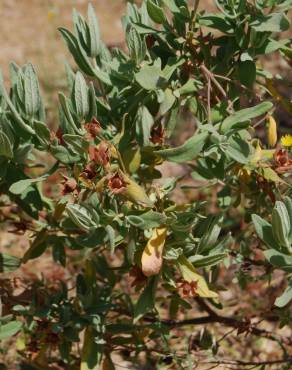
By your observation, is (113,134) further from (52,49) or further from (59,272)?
(52,49)

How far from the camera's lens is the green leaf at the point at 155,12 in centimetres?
183

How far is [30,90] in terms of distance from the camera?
1821 millimetres

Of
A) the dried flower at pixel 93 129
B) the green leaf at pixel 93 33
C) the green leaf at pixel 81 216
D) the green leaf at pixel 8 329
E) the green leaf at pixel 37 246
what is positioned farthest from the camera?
the green leaf at pixel 37 246

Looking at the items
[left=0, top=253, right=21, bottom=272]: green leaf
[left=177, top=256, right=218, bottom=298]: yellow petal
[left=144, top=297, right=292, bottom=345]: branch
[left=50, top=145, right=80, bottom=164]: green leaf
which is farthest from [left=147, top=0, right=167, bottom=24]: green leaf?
[left=144, top=297, right=292, bottom=345]: branch

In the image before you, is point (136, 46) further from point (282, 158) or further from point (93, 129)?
point (282, 158)

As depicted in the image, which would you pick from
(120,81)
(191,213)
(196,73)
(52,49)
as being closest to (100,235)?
(191,213)

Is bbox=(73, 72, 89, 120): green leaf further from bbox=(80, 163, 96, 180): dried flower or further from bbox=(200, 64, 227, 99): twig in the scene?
bbox=(200, 64, 227, 99): twig

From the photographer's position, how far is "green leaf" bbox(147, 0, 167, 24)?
1.83m

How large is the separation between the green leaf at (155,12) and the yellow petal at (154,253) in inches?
23.2

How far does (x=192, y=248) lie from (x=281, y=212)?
1.16 feet

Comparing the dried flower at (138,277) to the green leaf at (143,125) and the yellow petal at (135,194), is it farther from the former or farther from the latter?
the green leaf at (143,125)

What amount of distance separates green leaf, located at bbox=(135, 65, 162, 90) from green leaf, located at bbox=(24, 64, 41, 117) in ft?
0.92

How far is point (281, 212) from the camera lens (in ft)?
5.47

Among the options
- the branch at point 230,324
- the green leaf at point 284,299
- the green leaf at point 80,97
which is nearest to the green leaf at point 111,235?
the green leaf at point 80,97
